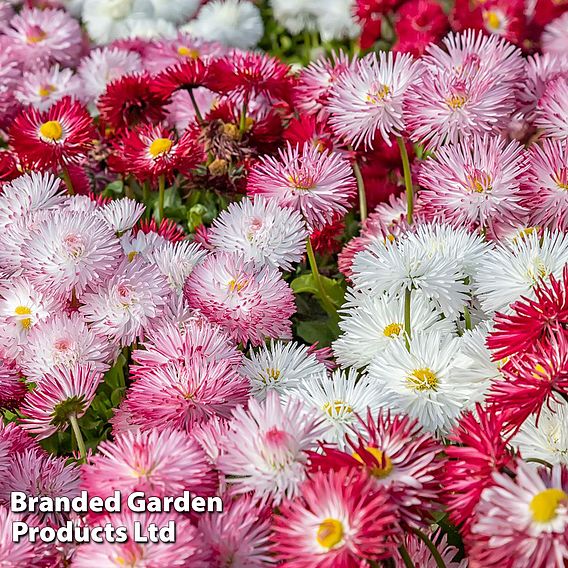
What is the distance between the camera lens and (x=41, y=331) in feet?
4.53

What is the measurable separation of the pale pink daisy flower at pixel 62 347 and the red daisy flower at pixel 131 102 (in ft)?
2.57

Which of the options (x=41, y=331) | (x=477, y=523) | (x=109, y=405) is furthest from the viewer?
(x=109, y=405)

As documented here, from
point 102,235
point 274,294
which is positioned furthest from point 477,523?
point 102,235

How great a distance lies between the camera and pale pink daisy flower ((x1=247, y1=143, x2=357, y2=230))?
1534 millimetres

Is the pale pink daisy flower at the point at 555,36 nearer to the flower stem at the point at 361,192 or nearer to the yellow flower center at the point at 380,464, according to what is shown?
the flower stem at the point at 361,192

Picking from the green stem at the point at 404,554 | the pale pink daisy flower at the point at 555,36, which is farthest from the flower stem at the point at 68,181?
the pale pink daisy flower at the point at 555,36

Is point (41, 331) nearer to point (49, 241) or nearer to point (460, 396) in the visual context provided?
point (49, 241)

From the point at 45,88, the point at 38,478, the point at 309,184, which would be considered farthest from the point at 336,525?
the point at 45,88

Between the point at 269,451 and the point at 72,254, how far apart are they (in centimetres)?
55

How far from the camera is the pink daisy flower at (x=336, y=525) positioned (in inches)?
34.9

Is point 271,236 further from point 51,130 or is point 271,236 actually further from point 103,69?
point 103,69

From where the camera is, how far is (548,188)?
4.91 ft

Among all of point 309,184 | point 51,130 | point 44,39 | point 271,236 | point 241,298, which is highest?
point 44,39

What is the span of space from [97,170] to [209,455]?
1290 mm
